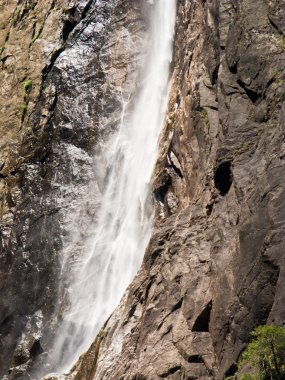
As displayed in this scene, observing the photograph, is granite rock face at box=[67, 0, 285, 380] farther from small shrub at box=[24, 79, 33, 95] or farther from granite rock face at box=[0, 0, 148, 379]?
small shrub at box=[24, 79, 33, 95]

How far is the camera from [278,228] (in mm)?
13500

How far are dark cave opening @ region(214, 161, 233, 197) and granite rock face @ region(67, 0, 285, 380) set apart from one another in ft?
0.09

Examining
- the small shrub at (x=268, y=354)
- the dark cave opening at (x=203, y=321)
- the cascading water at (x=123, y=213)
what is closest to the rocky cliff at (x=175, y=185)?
the dark cave opening at (x=203, y=321)

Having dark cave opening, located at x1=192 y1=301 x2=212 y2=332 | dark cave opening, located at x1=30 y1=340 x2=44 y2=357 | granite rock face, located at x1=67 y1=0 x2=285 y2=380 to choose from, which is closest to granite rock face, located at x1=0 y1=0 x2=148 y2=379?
dark cave opening, located at x1=30 y1=340 x2=44 y2=357

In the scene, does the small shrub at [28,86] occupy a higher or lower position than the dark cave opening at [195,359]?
higher

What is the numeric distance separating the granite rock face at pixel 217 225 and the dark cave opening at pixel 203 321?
0.08 ft

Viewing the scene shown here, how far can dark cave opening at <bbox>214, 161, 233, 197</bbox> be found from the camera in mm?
16328

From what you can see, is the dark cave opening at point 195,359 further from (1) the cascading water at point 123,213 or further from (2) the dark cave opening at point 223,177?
(1) the cascading water at point 123,213

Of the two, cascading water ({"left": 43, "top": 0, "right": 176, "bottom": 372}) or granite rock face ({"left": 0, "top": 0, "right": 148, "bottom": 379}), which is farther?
granite rock face ({"left": 0, "top": 0, "right": 148, "bottom": 379})

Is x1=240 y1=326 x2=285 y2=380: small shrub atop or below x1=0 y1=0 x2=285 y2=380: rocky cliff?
below

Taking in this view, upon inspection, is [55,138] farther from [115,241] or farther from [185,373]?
[185,373]

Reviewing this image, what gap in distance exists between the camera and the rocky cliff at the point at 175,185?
14.4 meters

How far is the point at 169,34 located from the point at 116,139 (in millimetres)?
5574

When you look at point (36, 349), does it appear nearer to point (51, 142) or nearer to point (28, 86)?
point (51, 142)
